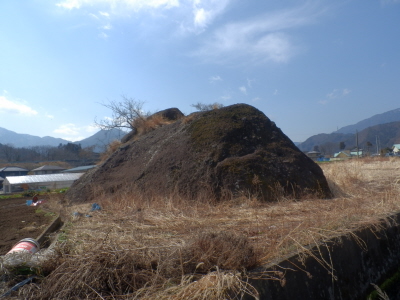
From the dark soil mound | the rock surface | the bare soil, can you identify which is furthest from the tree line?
the bare soil

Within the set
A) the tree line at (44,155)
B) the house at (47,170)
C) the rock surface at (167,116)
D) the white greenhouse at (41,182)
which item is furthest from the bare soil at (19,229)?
the tree line at (44,155)

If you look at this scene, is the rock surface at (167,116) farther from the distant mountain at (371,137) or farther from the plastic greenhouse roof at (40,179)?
the distant mountain at (371,137)

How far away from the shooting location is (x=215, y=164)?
8.95m

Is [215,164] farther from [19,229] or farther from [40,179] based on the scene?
[40,179]

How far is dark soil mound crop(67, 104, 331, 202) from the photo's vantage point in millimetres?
8391

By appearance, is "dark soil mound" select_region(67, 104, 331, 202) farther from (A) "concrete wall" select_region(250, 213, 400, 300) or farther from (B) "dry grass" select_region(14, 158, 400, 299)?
(A) "concrete wall" select_region(250, 213, 400, 300)

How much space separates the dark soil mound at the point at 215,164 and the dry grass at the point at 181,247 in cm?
128

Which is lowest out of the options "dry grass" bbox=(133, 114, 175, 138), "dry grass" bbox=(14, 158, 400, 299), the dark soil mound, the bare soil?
the bare soil

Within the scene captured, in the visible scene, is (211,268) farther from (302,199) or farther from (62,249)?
(302,199)

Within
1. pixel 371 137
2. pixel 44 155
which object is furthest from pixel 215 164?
pixel 371 137

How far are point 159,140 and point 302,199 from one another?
16.6ft

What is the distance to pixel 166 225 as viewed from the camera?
5.48m

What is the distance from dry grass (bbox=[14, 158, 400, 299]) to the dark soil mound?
1276 mm

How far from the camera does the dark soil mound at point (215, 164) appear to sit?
8391 millimetres
